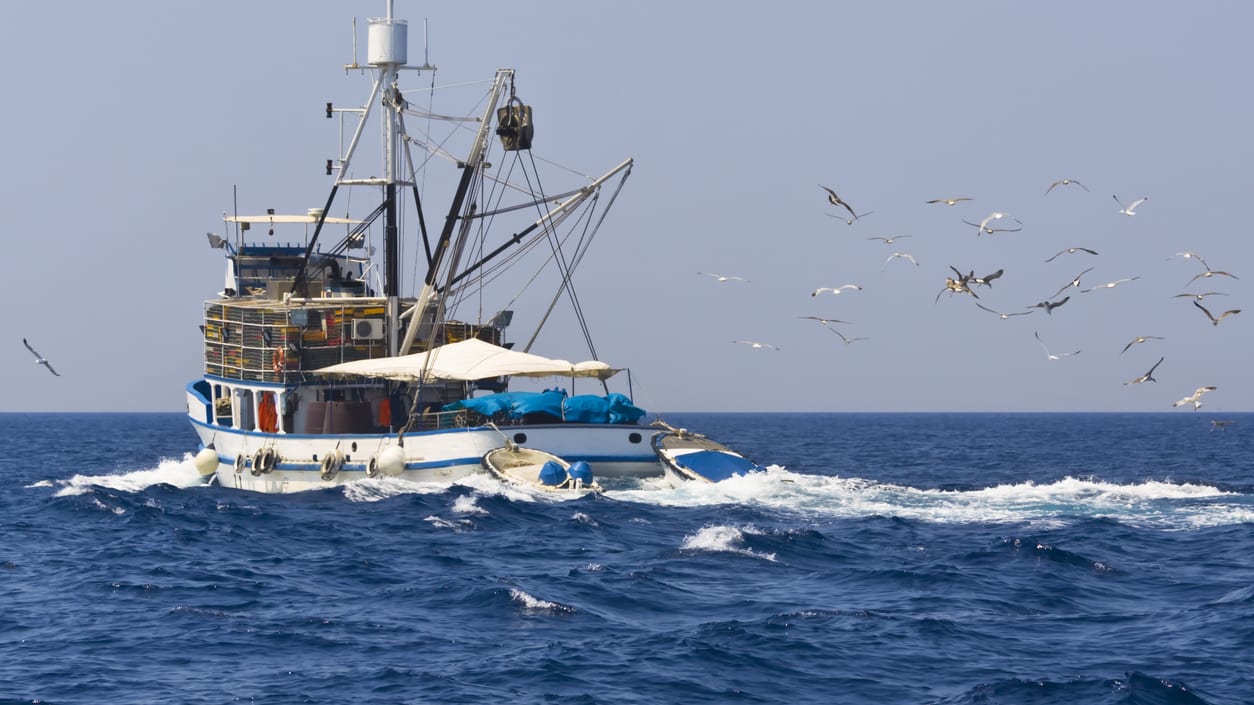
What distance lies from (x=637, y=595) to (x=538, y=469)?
1734cm

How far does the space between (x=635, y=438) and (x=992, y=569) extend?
17.9m

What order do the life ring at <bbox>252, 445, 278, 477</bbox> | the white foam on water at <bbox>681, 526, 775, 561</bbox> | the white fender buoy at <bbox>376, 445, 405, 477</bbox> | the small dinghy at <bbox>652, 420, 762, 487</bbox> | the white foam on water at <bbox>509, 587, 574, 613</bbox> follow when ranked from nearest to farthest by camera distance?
the white foam on water at <bbox>509, 587, 574, 613</bbox>, the white foam on water at <bbox>681, 526, 775, 561</bbox>, the small dinghy at <bbox>652, 420, 762, 487</bbox>, the white fender buoy at <bbox>376, 445, 405, 477</bbox>, the life ring at <bbox>252, 445, 278, 477</bbox>

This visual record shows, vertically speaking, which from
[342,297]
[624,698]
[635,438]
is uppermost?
[342,297]

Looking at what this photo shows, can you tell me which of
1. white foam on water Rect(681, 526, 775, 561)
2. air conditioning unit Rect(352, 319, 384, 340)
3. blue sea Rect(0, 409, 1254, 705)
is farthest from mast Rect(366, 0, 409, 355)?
white foam on water Rect(681, 526, 775, 561)

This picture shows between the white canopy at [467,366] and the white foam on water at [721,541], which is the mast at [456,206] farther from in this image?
the white foam on water at [721,541]

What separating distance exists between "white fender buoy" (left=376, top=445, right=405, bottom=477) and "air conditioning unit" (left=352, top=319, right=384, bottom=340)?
6.59m

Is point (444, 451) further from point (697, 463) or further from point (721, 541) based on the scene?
point (721, 541)

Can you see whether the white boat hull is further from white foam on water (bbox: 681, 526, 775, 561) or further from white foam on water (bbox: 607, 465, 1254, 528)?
white foam on water (bbox: 681, 526, 775, 561)

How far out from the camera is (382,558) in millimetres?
37594

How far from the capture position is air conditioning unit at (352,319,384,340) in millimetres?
56812

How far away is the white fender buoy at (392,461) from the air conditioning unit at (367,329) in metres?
6.59

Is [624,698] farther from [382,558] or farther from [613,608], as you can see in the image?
[382,558]

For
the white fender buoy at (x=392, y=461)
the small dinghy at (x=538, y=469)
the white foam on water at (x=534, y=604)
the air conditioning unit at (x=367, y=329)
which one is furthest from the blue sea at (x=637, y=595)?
the air conditioning unit at (x=367, y=329)

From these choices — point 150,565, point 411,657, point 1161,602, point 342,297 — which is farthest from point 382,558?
point 342,297
